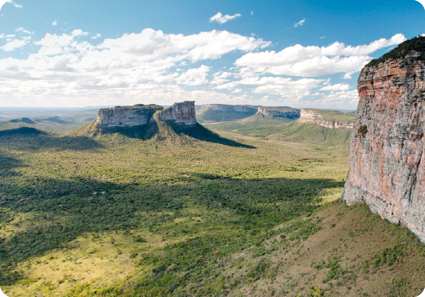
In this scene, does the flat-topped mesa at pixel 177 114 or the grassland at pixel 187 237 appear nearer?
the grassland at pixel 187 237

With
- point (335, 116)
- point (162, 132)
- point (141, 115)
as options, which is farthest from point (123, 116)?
point (335, 116)

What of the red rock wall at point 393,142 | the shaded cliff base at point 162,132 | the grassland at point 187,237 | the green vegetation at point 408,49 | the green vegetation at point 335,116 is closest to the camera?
the red rock wall at point 393,142

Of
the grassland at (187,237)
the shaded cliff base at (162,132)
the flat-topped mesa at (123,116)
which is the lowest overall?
the grassland at (187,237)

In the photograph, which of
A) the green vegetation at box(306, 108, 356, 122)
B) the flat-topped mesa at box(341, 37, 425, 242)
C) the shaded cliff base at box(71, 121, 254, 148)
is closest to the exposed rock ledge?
the shaded cliff base at box(71, 121, 254, 148)

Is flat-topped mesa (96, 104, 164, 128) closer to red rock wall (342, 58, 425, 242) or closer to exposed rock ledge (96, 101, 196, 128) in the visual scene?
exposed rock ledge (96, 101, 196, 128)

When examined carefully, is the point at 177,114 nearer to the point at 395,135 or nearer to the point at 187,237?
the point at 187,237

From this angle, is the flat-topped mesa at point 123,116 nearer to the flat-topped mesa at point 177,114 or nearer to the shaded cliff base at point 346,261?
the flat-topped mesa at point 177,114

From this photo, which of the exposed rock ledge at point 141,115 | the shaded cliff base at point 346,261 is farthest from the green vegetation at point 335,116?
the shaded cliff base at point 346,261
